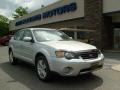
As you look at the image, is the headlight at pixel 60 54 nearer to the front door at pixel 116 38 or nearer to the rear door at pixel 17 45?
the rear door at pixel 17 45

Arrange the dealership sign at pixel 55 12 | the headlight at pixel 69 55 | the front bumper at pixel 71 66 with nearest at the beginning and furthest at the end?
1. the front bumper at pixel 71 66
2. the headlight at pixel 69 55
3. the dealership sign at pixel 55 12

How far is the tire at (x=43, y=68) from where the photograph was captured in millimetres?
6802

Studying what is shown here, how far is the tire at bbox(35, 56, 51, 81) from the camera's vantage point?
268 inches

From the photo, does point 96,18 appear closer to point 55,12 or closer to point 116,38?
point 116,38

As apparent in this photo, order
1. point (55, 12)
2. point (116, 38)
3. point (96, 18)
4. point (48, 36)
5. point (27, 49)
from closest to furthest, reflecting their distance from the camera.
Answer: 1. point (48, 36)
2. point (27, 49)
3. point (96, 18)
4. point (116, 38)
5. point (55, 12)

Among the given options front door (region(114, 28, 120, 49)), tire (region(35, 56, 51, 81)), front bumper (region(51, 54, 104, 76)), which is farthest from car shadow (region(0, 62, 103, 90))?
front door (region(114, 28, 120, 49))

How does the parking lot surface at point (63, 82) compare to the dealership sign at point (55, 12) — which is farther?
the dealership sign at point (55, 12)

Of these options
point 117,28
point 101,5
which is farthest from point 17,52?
point 117,28

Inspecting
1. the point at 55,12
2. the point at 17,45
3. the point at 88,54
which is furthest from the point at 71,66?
the point at 55,12

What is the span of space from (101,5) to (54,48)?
12093mm

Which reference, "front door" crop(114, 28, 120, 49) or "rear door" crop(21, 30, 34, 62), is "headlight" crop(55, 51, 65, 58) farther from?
"front door" crop(114, 28, 120, 49)

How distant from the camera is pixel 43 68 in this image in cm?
704

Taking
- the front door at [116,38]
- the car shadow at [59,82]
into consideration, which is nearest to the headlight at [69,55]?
the car shadow at [59,82]

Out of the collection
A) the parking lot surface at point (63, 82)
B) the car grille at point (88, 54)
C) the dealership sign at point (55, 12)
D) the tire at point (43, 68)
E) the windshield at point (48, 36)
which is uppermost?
the dealership sign at point (55, 12)
